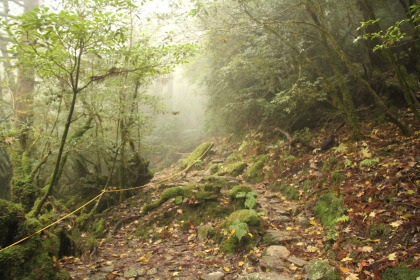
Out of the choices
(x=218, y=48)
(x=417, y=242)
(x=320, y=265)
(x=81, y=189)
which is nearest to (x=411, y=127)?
(x=417, y=242)

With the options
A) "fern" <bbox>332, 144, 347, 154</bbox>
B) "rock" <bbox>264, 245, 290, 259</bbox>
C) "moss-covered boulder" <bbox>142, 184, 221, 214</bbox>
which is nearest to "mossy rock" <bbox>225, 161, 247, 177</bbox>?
"moss-covered boulder" <bbox>142, 184, 221, 214</bbox>

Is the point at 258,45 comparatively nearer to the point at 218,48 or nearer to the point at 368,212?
the point at 218,48

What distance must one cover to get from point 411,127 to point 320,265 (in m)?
4.86

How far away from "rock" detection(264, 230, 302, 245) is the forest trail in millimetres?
18

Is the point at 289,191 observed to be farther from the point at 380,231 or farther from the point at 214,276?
the point at 214,276

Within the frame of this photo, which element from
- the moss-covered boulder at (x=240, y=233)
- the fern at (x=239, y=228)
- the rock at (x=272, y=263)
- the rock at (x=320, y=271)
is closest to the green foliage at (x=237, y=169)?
the moss-covered boulder at (x=240, y=233)

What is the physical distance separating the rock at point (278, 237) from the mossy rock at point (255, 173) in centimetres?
372

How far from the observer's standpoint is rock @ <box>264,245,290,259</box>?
3.97 m

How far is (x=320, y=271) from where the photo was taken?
10.9ft

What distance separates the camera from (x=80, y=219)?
624 cm

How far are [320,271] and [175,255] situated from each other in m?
2.65

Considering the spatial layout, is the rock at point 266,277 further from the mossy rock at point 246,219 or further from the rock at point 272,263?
the mossy rock at point 246,219

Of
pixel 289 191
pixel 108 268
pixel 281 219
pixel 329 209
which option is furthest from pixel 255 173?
pixel 108 268

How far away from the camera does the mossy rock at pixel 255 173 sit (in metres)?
8.45
